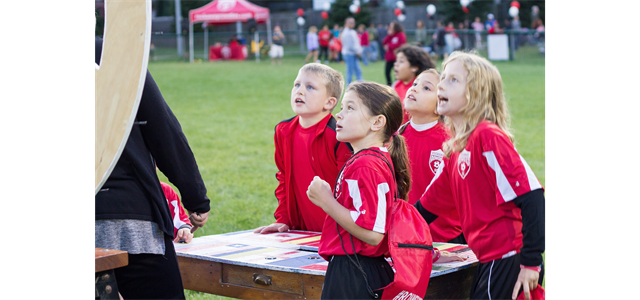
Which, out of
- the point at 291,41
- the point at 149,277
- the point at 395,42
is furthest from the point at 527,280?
the point at 291,41

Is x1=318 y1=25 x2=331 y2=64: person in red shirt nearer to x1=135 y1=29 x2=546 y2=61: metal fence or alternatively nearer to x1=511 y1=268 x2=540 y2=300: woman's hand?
x1=135 y1=29 x2=546 y2=61: metal fence

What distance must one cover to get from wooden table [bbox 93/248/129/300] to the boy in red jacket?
6.64 ft

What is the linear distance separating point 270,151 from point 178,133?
8160 millimetres

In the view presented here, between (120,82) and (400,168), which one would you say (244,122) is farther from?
(120,82)

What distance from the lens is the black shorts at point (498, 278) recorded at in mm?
2572

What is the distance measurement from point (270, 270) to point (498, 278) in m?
1.08

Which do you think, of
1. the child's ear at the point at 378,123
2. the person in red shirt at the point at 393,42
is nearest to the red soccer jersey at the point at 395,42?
the person in red shirt at the point at 393,42

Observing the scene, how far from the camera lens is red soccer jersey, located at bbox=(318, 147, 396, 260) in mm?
2584

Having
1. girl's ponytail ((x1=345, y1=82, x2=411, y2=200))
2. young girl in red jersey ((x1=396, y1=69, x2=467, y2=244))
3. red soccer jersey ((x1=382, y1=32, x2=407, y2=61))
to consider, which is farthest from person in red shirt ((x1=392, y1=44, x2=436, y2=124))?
red soccer jersey ((x1=382, y1=32, x2=407, y2=61))

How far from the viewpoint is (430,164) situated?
159 inches

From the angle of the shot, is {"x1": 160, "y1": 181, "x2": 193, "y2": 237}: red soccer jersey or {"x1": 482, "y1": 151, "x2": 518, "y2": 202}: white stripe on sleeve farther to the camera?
{"x1": 160, "y1": 181, "x2": 193, "y2": 237}: red soccer jersey

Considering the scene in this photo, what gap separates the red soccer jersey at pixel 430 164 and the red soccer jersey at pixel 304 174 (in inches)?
25.0
